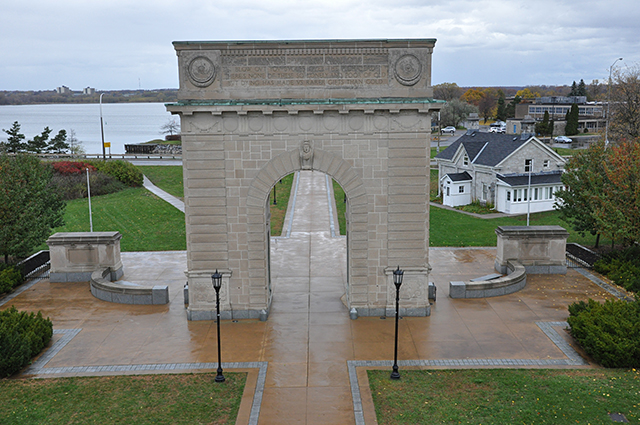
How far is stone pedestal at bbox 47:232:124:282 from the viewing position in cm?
2419

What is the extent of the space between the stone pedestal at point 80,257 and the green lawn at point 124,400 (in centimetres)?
938

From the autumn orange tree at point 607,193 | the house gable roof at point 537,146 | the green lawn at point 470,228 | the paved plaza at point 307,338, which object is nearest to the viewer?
the paved plaza at point 307,338

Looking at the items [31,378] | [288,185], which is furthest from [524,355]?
[288,185]

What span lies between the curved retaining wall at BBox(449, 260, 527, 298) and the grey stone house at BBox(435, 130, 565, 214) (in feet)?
76.0

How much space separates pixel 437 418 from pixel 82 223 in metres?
29.9

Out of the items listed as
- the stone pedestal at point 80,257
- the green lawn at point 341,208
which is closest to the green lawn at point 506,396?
the stone pedestal at point 80,257

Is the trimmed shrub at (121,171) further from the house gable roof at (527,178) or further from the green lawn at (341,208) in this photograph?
the house gable roof at (527,178)

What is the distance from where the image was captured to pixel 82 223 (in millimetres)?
36562

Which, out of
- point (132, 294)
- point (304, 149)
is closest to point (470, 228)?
point (304, 149)

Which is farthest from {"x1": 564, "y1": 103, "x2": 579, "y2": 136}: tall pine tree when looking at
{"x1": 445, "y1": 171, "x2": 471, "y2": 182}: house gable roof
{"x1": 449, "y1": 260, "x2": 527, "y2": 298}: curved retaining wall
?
{"x1": 449, "y1": 260, "x2": 527, "y2": 298}: curved retaining wall

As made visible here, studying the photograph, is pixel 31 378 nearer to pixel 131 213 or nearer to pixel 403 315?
pixel 403 315

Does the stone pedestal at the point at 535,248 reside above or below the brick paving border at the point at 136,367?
above

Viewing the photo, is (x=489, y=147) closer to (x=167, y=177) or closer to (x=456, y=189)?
(x=456, y=189)

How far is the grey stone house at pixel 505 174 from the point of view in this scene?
45.3 metres
